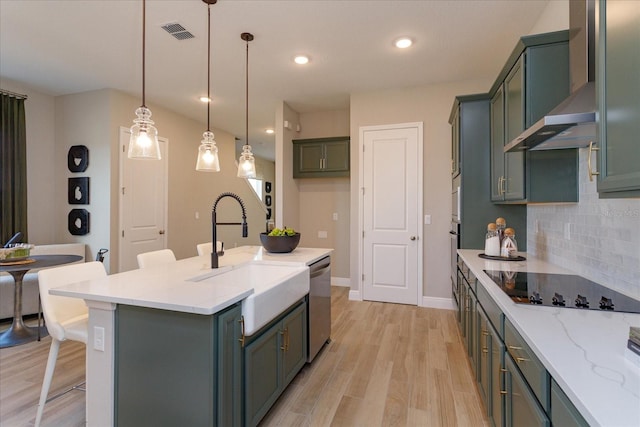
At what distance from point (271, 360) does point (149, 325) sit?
28.3 inches

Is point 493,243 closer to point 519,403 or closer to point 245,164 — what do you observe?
point 519,403

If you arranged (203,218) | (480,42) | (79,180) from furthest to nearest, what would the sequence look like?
(203,218), (79,180), (480,42)

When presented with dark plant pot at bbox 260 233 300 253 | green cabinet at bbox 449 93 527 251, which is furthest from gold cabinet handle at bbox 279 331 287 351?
green cabinet at bbox 449 93 527 251

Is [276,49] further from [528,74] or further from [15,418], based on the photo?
[15,418]

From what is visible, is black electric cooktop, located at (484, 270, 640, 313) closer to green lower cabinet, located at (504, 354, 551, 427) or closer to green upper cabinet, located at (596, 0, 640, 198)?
green lower cabinet, located at (504, 354, 551, 427)

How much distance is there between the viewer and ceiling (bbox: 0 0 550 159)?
2623 millimetres

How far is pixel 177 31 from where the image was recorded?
2.97m

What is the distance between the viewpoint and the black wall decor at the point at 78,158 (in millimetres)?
4422

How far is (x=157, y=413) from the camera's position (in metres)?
1.48

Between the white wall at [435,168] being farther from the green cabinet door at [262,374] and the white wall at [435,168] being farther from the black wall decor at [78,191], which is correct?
the black wall decor at [78,191]

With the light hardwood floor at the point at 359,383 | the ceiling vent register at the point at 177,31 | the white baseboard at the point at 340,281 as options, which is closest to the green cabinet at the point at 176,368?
the light hardwood floor at the point at 359,383

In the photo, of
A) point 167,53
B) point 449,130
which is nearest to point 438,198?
point 449,130

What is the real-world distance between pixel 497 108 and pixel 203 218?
5.24 metres

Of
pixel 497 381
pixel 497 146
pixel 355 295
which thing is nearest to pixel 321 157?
pixel 355 295
